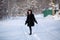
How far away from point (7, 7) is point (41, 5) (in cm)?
223

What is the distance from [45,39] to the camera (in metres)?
4.97

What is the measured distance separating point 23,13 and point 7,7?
116 cm

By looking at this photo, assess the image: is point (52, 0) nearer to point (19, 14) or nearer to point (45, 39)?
point (19, 14)

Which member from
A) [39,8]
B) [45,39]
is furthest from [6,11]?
[45,39]

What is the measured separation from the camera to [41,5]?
11961mm

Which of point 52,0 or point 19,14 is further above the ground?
point 52,0

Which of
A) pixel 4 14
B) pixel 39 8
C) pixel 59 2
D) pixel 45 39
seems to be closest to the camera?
pixel 45 39

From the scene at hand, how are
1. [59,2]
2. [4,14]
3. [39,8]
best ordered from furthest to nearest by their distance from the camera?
[4,14]
[39,8]
[59,2]

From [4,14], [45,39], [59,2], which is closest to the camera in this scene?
[45,39]

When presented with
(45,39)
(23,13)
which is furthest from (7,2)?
(45,39)

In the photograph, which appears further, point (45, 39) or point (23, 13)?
point (23, 13)

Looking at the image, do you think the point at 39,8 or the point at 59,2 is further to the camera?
the point at 39,8

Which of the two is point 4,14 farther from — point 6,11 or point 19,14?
A: point 19,14

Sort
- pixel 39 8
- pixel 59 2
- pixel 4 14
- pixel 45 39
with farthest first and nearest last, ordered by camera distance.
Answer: pixel 4 14 < pixel 39 8 < pixel 59 2 < pixel 45 39
